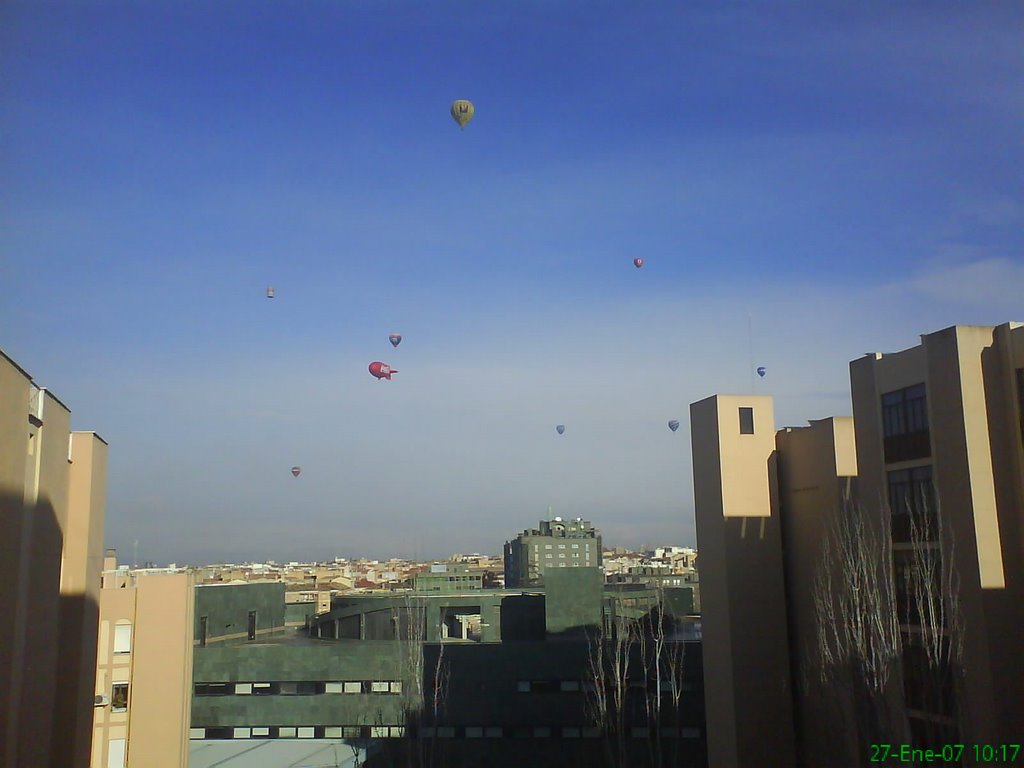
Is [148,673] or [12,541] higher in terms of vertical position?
[12,541]

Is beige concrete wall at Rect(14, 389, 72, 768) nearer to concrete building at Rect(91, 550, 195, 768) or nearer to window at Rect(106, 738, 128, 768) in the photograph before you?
concrete building at Rect(91, 550, 195, 768)

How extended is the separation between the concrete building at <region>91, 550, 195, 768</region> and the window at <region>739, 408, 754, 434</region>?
18636 millimetres

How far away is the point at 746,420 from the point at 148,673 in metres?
20.2

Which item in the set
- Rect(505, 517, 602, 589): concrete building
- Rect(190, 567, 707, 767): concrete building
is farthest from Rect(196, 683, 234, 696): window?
Rect(505, 517, 602, 589): concrete building

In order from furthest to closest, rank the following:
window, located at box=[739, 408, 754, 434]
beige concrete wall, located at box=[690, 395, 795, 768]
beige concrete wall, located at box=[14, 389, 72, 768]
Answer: window, located at box=[739, 408, 754, 434] < beige concrete wall, located at box=[690, 395, 795, 768] < beige concrete wall, located at box=[14, 389, 72, 768]

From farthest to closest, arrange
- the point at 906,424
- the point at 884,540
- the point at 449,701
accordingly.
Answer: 1. the point at 449,701
2. the point at 906,424
3. the point at 884,540

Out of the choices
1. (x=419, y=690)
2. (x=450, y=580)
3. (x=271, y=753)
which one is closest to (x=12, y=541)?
(x=419, y=690)

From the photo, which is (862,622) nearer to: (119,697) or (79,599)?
(79,599)

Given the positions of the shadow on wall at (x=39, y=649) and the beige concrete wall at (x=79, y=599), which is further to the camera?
the beige concrete wall at (x=79, y=599)

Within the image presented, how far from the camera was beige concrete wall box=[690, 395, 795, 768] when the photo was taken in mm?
23844

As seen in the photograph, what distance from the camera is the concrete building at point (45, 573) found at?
1116cm

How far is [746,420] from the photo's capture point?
2555 cm

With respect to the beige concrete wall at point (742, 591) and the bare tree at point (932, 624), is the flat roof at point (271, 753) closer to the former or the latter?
the beige concrete wall at point (742, 591)

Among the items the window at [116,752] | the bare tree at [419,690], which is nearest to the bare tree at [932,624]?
the bare tree at [419,690]
